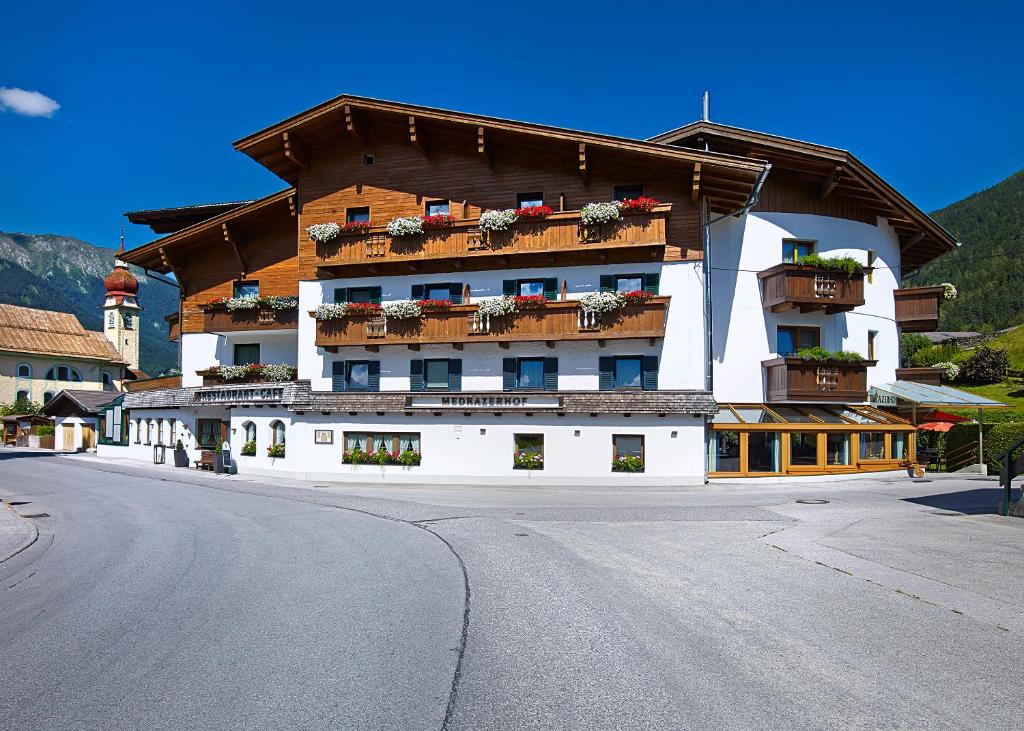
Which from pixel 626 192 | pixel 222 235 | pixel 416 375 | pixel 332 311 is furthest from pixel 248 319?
pixel 626 192

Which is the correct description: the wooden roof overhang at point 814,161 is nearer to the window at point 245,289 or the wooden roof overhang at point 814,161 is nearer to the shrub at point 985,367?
the window at point 245,289

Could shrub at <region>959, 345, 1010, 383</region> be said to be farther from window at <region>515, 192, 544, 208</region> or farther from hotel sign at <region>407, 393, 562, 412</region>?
hotel sign at <region>407, 393, 562, 412</region>

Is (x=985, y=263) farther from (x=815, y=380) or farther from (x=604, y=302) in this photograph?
(x=604, y=302)

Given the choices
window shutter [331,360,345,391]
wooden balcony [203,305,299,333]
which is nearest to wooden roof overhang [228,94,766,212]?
wooden balcony [203,305,299,333]

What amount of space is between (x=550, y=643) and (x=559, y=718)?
69.6 inches

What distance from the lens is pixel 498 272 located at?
27297 millimetres

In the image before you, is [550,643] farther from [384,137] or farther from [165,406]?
[165,406]

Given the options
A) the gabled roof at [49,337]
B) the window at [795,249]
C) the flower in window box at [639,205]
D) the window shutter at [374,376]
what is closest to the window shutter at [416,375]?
the window shutter at [374,376]

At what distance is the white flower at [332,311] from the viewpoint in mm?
27562

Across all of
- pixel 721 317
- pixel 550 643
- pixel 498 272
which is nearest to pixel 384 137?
pixel 498 272

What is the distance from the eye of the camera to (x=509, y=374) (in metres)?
26.9

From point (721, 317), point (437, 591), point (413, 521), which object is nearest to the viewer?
point (437, 591)

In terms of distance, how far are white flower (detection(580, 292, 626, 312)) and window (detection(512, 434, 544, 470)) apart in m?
5.08

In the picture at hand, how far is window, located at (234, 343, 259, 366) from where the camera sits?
1302 inches
